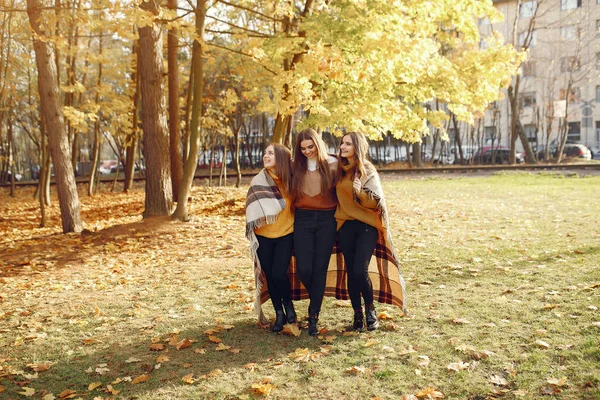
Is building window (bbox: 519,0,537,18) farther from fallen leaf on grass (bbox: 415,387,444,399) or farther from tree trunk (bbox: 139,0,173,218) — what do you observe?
fallen leaf on grass (bbox: 415,387,444,399)

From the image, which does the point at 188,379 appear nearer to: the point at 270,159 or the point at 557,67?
the point at 270,159

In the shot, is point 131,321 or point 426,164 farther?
point 426,164

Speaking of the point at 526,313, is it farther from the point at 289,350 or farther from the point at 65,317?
the point at 65,317

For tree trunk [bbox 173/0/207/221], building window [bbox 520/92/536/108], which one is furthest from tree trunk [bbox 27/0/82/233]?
building window [bbox 520/92/536/108]

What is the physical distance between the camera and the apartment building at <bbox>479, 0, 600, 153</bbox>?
136 ft

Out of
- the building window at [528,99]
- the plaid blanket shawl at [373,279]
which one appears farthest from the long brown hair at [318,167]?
the building window at [528,99]

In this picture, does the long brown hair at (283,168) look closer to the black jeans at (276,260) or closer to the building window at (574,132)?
the black jeans at (276,260)

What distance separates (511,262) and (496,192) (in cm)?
1148

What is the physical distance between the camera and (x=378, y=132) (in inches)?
607

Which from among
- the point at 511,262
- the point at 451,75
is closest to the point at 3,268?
the point at 511,262

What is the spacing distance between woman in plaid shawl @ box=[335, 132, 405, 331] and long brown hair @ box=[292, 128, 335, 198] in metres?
0.12

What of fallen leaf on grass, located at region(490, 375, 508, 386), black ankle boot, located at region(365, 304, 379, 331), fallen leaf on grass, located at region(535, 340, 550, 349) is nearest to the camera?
fallen leaf on grass, located at region(490, 375, 508, 386)

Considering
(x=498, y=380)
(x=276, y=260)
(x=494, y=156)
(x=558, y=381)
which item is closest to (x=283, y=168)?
(x=276, y=260)

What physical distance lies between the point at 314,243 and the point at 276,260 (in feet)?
1.28
